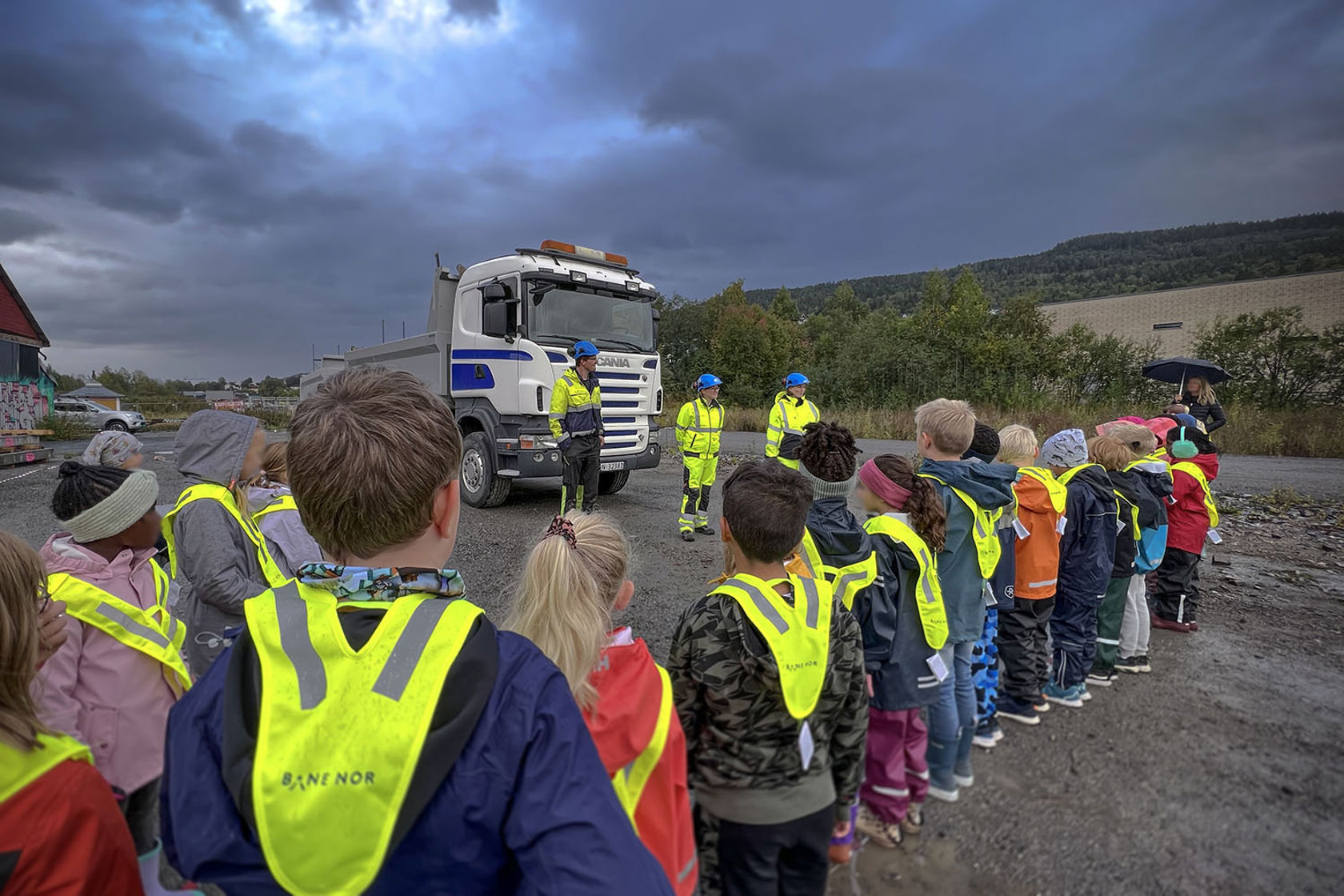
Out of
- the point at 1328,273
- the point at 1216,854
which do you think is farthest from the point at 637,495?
the point at 1328,273

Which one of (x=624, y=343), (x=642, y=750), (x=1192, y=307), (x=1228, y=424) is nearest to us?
(x=642, y=750)

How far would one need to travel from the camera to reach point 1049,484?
333 cm

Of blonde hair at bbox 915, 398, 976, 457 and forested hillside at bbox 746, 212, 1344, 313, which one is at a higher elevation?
forested hillside at bbox 746, 212, 1344, 313

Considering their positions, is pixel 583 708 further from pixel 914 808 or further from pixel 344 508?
pixel 914 808

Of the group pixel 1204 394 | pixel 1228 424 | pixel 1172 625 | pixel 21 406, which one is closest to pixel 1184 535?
pixel 1172 625

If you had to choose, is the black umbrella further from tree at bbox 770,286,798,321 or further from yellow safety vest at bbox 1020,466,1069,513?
tree at bbox 770,286,798,321

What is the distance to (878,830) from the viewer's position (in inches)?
98.9

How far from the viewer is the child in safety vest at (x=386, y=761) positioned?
78 cm

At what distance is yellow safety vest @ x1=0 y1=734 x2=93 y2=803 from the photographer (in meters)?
1.07

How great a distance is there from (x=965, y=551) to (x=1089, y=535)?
3.74 ft

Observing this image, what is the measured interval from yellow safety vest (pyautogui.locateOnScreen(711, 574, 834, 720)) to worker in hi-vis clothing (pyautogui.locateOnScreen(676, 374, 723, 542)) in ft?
18.1

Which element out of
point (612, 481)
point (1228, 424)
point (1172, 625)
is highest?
point (1228, 424)

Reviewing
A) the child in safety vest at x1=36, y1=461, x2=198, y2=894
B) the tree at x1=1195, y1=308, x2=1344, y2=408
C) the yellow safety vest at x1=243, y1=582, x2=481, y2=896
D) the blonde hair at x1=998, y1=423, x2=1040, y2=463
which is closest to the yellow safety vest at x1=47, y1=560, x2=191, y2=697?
the child in safety vest at x1=36, y1=461, x2=198, y2=894

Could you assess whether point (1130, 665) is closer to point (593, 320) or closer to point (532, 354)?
point (532, 354)
